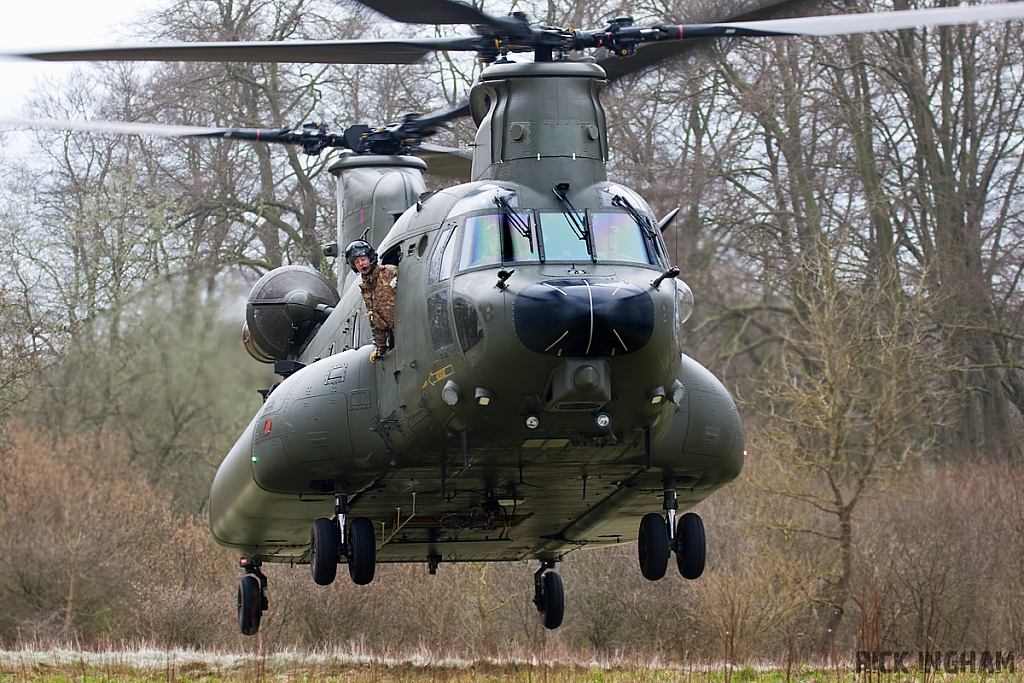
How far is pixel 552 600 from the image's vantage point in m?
14.3

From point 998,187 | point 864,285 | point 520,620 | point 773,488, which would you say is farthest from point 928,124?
point 520,620

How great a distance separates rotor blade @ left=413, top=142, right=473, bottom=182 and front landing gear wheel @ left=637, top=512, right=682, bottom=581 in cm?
513

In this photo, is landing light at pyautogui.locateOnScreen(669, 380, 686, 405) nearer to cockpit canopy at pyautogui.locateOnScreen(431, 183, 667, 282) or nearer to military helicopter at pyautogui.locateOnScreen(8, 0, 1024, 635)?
military helicopter at pyautogui.locateOnScreen(8, 0, 1024, 635)

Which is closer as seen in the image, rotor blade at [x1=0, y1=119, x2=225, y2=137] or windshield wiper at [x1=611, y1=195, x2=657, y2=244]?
windshield wiper at [x1=611, y1=195, x2=657, y2=244]

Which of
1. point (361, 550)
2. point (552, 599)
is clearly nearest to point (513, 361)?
point (361, 550)

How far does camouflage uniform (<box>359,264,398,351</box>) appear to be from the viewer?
35.4 ft

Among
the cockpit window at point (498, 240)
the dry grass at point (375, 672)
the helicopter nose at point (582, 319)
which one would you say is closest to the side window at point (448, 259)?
the cockpit window at point (498, 240)

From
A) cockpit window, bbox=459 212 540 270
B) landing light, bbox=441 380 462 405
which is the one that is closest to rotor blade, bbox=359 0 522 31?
cockpit window, bbox=459 212 540 270

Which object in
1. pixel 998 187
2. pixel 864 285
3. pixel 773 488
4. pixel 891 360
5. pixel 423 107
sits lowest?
pixel 773 488

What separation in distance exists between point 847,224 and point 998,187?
3.26 meters

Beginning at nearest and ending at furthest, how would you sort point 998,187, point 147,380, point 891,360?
1. point 891,360
2. point 147,380
3. point 998,187

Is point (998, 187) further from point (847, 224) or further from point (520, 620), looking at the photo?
point (520, 620)

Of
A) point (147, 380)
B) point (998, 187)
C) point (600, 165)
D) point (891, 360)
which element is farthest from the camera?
point (998, 187)

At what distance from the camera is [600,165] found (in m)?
10.8
